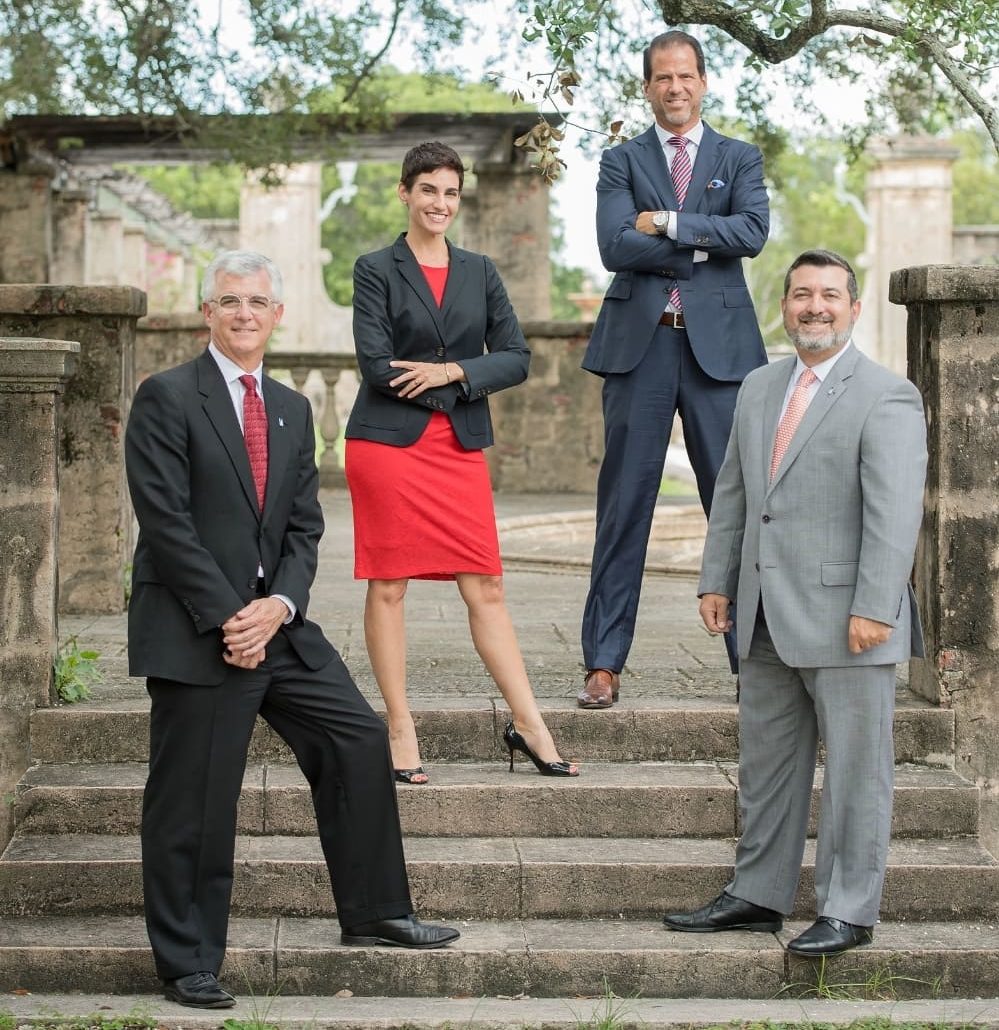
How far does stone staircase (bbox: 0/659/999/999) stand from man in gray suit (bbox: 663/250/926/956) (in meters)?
0.34

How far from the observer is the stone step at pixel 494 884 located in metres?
5.16

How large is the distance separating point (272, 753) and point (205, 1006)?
54.9 inches

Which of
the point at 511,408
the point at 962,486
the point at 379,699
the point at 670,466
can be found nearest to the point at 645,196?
the point at 962,486

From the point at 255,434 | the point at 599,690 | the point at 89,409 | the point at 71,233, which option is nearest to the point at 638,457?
the point at 599,690

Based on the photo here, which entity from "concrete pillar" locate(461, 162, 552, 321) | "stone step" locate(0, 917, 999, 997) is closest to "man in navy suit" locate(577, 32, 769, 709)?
"stone step" locate(0, 917, 999, 997)

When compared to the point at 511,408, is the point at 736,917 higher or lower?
lower

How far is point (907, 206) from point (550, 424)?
44.4 ft

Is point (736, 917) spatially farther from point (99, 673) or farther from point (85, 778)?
point (99, 673)

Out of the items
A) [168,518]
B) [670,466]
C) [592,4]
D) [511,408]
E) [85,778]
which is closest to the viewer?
[168,518]

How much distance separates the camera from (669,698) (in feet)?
20.2

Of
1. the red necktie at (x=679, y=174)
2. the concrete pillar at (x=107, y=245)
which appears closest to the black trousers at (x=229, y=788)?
the red necktie at (x=679, y=174)

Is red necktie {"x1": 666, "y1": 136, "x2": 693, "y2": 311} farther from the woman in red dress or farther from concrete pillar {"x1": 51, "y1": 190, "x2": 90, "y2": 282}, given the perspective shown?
concrete pillar {"x1": 51, "y1": 190, "x2": 90, "y2": 282}

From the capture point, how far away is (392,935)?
4.77 metres

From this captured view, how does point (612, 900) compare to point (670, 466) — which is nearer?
point (612, 900)
